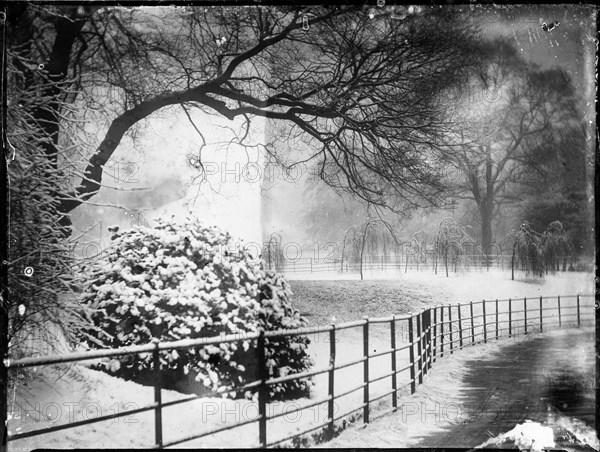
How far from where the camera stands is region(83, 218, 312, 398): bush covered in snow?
3406mm

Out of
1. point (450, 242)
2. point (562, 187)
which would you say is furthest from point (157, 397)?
point (562, 187)

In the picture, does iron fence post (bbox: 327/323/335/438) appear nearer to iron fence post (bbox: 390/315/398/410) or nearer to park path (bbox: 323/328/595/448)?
park path (bbox: 323/328/595/448)

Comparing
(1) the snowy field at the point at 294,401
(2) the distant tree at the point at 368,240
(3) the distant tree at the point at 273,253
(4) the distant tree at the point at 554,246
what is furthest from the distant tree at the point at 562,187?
(3) the distant tree at the point at 273,253

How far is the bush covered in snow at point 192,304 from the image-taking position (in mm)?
3406

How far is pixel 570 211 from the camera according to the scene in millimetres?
3893

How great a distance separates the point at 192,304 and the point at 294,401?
1.02 metres

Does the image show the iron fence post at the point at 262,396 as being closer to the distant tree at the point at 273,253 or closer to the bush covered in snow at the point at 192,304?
the bush covered in snow at the point at 192,304

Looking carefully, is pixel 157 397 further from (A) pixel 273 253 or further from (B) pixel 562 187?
(B) pixel 562 187

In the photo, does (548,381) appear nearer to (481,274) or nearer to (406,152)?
(481,274)

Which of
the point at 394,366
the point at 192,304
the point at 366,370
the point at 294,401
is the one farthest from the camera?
the point at 394,366

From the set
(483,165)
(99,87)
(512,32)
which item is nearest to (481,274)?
(483,165)

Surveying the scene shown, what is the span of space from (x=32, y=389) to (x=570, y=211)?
4.26 metres

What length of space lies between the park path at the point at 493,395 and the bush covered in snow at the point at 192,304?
815 mm

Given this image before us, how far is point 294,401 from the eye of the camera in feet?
11.7
